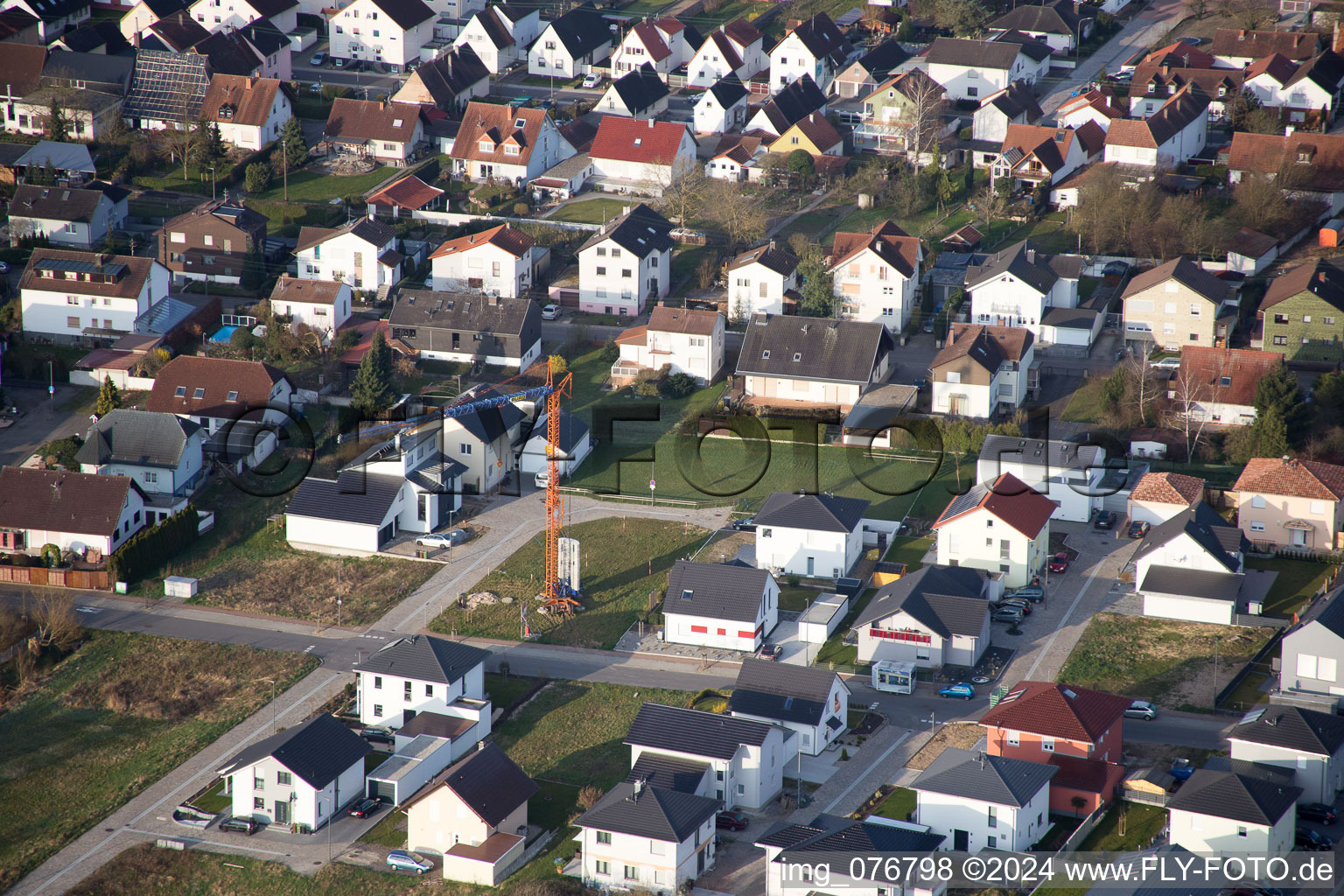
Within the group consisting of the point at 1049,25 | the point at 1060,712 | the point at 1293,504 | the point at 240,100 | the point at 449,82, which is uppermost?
the point at 1049,25

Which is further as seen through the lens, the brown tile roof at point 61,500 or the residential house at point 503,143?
the residential house at point 503,143

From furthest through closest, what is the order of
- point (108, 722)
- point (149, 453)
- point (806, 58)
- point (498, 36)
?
point (498, 36) → point (806, 58) → point (149, 453) → point (108, 722)

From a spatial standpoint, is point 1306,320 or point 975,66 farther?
point 975,66

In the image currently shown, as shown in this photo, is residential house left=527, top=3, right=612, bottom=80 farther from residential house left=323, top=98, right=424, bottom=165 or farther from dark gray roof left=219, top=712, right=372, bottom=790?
dark gray roof left=219, top=712, right=372, bottom=790

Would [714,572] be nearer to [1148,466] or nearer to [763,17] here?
[1148,466]

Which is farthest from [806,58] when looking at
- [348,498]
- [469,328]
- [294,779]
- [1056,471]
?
[294,779]

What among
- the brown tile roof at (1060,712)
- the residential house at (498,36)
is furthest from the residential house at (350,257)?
the brown tile roof at (1060,712)

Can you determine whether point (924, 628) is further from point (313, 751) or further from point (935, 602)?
point (313, 751)

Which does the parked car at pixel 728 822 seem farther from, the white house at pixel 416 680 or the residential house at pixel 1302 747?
the residential house at pixel 1302 747
